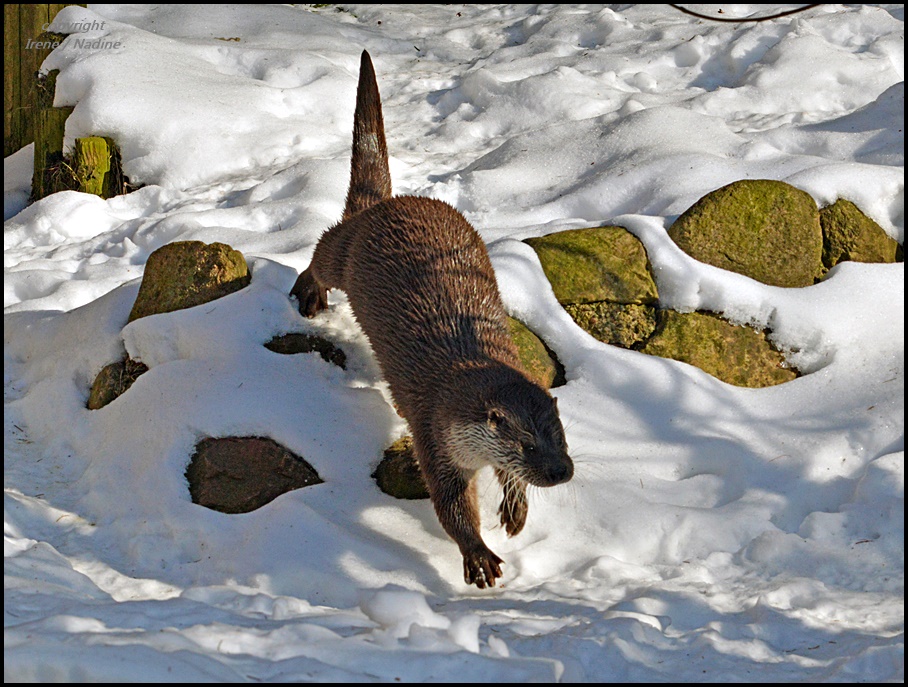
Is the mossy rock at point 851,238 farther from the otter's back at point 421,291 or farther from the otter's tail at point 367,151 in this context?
the otter's tail at point 367,151

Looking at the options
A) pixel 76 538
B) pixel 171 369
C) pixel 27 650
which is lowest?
pixel 76 538

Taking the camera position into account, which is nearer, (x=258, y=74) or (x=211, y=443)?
(x=211, y=443)

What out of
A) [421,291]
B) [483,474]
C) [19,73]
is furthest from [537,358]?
[19,73]

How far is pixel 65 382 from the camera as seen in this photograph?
402 centimetres

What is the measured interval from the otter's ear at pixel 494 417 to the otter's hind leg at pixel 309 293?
4.31 feet

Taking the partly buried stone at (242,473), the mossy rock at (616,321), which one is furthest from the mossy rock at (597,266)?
the partly buried stone at (242,473)

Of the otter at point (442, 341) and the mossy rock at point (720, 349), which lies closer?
the otter at point (442, 341)

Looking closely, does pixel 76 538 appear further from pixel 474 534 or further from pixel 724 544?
pixel 724 544

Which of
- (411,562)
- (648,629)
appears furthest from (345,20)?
(648,629)

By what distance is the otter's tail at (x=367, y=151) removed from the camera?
4.02 meters

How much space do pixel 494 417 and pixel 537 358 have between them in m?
0.92

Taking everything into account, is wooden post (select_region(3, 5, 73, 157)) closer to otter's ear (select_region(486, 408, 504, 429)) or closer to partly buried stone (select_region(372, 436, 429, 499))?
partly buried stone (select_region(372, 436, 429, 499))

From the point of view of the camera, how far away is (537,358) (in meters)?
3.89

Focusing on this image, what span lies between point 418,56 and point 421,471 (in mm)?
4949
